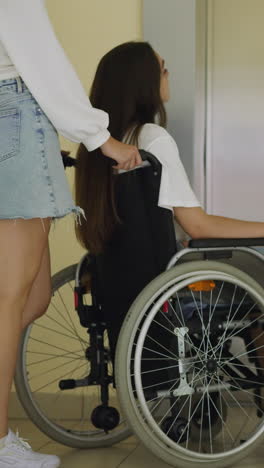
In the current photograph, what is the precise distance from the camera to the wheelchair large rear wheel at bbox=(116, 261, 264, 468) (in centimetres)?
195

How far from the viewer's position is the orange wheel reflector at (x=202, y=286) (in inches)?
81.3

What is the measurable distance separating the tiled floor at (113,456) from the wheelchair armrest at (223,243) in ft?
1.97

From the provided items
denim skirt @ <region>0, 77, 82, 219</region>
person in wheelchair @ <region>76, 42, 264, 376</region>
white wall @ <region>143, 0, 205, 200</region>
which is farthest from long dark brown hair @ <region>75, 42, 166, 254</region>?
white wall @ <region>143, 0, 205, 200</region>

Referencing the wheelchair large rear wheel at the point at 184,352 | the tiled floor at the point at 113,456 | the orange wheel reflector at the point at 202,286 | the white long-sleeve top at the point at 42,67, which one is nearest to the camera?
the white long-sleeve top at the point at 42,67

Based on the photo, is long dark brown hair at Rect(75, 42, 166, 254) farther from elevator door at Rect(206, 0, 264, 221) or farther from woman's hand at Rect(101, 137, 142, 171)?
elevator door at Rect(206, 0, 264, 221)

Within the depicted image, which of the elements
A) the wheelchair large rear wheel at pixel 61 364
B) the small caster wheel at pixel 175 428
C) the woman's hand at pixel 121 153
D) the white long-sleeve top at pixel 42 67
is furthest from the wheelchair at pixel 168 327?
the wheelchair large rear wheel at pixel 61 364

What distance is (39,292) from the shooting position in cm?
204

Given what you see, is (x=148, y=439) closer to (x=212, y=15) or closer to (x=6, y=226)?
(x=6, y=226)

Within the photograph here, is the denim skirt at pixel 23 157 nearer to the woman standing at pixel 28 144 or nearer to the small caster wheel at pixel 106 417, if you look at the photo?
the woman standing at pixel 28 144

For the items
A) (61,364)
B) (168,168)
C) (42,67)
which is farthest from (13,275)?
(61,364)

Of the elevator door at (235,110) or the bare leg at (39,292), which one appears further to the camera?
the elevator door at (235,110)

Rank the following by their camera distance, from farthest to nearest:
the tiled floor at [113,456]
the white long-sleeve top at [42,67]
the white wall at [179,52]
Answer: the white wall at [179,52] < the tiled floor at [113,456] < the white long-sleeve top at [42,67]

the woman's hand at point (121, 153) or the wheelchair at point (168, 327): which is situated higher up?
the woman's hand at point (121, 153)

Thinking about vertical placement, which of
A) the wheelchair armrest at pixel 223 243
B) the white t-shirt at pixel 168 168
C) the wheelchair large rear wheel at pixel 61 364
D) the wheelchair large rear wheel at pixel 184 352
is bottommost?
the wheelchair large rear wheel at pixel 61 364
